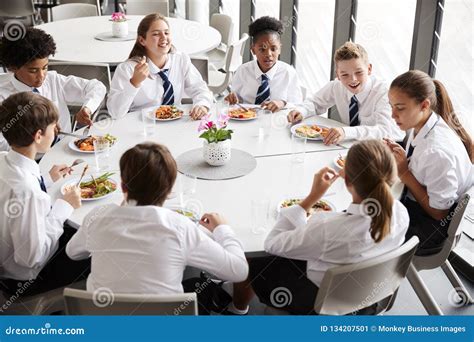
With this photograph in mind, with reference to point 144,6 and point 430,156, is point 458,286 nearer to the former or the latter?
point 430,156

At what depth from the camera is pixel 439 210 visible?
2.48 m

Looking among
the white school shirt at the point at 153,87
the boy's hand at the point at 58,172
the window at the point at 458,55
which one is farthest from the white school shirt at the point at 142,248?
the window at the point at 458,55

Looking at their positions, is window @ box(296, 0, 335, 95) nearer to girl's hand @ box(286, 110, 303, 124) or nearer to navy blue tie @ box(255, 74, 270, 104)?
navy blue tie @ box(255, 74, 270, 104)

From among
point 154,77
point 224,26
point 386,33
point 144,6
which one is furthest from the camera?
point 144,6

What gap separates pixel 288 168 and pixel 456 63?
1946 millimetres

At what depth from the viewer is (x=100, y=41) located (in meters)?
4.82

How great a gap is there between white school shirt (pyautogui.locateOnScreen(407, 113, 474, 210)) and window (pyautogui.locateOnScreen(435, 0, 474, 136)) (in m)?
1.09

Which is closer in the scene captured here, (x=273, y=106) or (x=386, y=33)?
(x=273, y=106)

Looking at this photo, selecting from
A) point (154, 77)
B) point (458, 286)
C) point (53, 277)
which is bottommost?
point (458, 286)

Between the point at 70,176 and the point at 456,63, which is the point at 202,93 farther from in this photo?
the point at 456,63

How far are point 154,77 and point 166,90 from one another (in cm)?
12

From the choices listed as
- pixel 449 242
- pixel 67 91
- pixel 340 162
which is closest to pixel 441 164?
pixel 449 242

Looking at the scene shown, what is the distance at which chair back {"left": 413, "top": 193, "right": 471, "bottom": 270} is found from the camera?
2.32 metres
